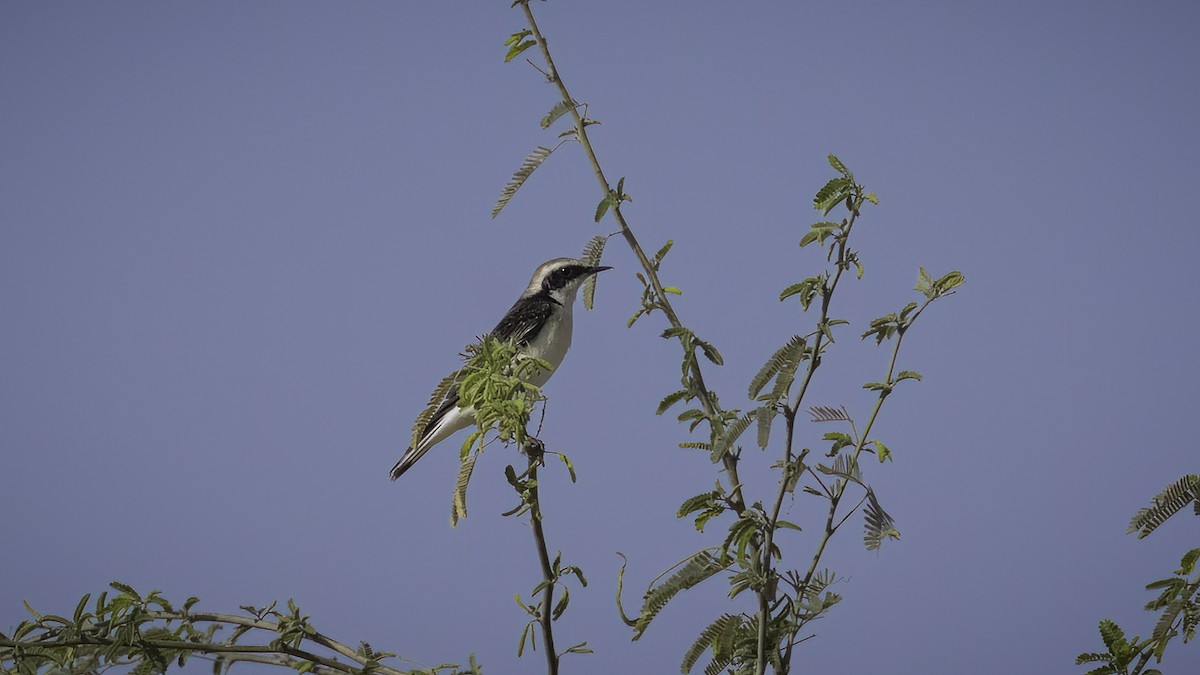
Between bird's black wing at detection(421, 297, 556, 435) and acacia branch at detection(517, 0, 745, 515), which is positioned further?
bird's black wing at detection(421, 297, 556, 435)

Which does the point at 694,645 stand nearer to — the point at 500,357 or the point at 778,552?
the point at 778,552

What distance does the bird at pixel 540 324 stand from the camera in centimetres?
715

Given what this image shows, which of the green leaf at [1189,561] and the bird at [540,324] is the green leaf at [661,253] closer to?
the green leaf at [1189,561]

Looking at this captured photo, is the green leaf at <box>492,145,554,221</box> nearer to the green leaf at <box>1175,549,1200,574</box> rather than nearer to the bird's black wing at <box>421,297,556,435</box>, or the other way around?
the green leaf at <box>1175,549,1200,574</box>

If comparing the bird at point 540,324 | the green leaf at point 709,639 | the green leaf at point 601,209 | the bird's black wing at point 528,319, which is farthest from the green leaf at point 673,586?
the bird's black wing at point 528,319

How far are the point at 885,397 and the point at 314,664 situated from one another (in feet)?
4.75

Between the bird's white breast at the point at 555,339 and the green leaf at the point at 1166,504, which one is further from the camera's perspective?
the bird's white breast at the point at 555,339

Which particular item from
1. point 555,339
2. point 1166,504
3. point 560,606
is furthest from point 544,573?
point 555,339

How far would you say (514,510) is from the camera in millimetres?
2393

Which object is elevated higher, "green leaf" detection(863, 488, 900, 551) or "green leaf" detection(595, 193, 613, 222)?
"green leaf" detection(595, 193, 613, 222)

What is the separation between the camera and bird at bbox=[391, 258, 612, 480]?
7.15 metres

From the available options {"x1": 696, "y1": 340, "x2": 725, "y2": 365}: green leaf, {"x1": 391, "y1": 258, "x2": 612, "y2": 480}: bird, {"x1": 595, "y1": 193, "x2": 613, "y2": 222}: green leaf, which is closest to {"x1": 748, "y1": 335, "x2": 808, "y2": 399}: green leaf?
{"x1": 696, "y1": 340, "x2": 725, "y2": 365}: green leaf

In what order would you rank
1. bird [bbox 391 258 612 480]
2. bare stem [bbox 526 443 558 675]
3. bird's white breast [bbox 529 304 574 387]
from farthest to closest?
bird's white breast [bbox 529 304 574 387], bird [bbox 391 258 612 480], bare stem [bbox 526 443 558 675]

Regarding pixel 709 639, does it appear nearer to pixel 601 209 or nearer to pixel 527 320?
pixel 601 209
